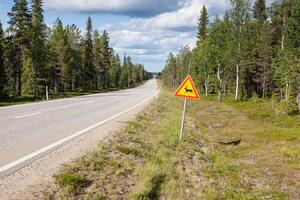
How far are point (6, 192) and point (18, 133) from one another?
5200mm

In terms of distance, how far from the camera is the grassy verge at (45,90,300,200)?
7023mm

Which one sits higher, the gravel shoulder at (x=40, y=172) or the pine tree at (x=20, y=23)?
the pine tree at (x=20, y=23)

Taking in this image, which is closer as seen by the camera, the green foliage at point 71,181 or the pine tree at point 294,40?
the green foliage at point 71,181

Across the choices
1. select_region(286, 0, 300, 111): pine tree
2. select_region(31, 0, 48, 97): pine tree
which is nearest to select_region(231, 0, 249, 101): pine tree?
select_region(286, 0, 300, 111): pine tree

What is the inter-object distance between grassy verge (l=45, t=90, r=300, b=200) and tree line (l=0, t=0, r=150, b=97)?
109ft

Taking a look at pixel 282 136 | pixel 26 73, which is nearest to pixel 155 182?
pixel 282 136

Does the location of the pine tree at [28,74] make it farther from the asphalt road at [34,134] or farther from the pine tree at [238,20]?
the asphalt road at [34,134]

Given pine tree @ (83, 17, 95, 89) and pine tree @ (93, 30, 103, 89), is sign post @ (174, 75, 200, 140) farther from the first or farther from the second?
pine tree @ (93, 30, 103, 89)

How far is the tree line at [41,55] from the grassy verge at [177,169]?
3325 centimetres

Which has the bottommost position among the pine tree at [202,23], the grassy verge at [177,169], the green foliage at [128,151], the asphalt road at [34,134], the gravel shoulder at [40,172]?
the grassy verge at [177,169]

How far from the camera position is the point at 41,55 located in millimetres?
46438

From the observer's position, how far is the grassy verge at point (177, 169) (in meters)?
7.02

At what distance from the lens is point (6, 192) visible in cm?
582

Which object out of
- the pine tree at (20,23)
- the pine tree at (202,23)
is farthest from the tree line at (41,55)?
the pine tree at (202,23)
